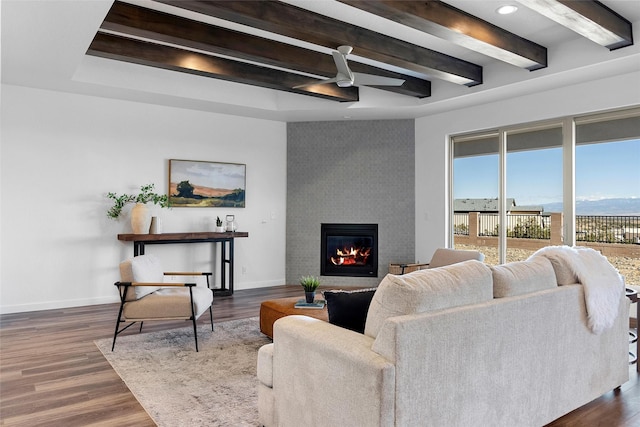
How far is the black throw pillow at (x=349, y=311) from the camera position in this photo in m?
2.22

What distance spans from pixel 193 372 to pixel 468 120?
16.9 feet

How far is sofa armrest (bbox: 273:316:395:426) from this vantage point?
168cm

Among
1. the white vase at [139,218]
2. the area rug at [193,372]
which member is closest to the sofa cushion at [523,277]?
the area rug at [193,372]

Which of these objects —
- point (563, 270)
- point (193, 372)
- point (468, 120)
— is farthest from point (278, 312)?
point (468, 120)

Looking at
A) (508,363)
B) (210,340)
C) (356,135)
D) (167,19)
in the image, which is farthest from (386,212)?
(508,363)

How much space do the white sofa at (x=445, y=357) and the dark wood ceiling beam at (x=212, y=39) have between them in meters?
3.12

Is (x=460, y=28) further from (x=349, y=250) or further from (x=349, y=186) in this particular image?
(x=349, y=250)

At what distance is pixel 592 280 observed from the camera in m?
2.61

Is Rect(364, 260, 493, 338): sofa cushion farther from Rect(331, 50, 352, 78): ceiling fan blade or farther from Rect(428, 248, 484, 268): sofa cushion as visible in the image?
Rect(428, 248, 484, 268): sofa cushion

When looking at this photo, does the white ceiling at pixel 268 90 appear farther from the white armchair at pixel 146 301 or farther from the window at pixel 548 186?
the white armchair at pixel 146 301

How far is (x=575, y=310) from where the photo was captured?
98.1 inches

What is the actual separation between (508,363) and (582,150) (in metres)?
4.20

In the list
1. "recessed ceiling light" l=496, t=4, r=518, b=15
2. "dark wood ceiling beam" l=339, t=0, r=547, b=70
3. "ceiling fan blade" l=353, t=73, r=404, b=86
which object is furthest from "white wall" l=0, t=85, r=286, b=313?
"recessed ceiling light" l=496, t=4, r=518, b=15

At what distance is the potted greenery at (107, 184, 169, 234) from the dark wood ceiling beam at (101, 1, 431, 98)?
2.28 m
